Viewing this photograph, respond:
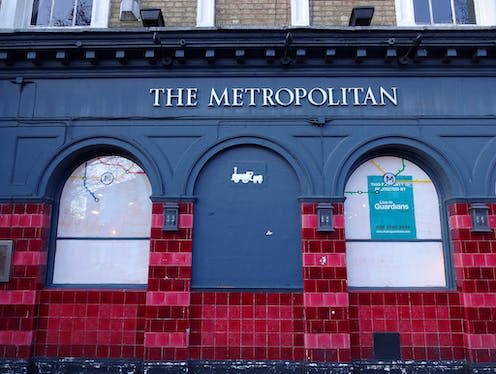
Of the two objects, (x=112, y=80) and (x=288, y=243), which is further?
(x=112, y=80)

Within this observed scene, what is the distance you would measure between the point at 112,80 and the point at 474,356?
7.91 meters

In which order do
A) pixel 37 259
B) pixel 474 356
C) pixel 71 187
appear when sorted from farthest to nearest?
pixel 71 187
pixel 37 259
pixel 474 356

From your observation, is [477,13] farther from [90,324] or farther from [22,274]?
[22,274]

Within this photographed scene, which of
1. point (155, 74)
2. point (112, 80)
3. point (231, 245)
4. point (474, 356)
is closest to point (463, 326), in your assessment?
point (474, 356)

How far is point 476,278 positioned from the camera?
279 inches

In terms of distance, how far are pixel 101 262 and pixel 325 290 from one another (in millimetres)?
3960

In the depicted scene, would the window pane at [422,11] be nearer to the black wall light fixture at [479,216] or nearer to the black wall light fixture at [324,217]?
the black wall light fixture at [479,216]

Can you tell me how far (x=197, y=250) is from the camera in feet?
24.2

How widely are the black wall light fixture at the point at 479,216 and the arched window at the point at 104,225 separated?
18.7 feet

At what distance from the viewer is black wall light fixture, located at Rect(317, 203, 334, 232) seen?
7.24 m

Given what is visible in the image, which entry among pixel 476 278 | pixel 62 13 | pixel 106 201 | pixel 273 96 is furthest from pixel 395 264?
pixel 62 13

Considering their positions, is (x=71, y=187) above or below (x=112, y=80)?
below

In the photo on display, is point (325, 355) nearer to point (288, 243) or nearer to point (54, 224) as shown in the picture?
point (288, 243)

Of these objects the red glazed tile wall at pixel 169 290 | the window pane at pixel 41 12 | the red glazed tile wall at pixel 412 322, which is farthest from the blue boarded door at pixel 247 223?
the window pane at pixel 41 12
